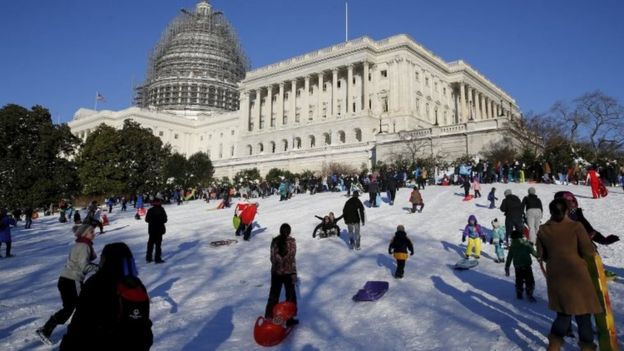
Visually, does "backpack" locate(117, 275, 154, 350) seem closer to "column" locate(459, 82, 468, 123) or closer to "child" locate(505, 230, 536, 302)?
"child" locate(505, 230, 536, 302)

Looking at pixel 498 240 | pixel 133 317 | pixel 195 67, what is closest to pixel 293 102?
pixel 195 67

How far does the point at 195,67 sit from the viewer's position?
98.5 m

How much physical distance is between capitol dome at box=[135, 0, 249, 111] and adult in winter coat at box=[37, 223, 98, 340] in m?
95.6

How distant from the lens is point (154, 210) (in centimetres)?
1183

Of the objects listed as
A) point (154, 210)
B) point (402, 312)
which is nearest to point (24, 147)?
point (154, 210)

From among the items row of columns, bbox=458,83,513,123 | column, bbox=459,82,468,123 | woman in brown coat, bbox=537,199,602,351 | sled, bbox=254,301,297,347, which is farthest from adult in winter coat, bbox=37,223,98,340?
column, bbox=459,82,468,123

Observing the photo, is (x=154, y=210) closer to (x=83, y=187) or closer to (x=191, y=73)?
(x=83, y=187)

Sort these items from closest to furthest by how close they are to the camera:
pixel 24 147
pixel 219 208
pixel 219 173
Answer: pixel 219 208 → pixel 24 147 → pixel 219 173

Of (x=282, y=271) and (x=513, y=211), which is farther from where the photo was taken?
(x=513, y=211)

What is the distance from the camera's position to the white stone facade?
6194 cm

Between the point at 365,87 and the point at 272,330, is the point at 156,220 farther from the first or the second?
the point at 365,87

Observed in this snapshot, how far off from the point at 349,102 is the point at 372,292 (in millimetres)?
60055

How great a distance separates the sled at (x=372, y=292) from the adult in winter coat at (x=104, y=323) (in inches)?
217

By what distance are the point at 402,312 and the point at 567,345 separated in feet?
8.51
